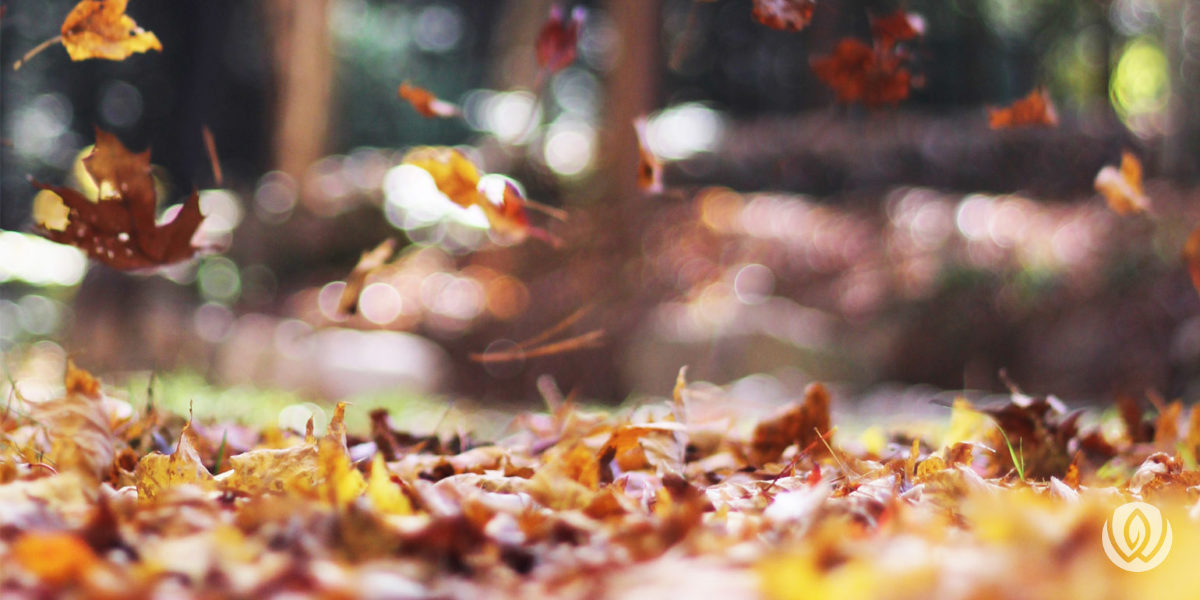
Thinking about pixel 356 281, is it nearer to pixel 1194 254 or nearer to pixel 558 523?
pixel 558 523

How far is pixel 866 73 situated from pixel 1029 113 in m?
0.25

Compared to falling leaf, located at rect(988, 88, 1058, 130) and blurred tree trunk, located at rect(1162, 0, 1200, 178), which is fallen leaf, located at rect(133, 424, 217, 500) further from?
blurred tree trunk, located at rect(1162, 0, 1200, 178)

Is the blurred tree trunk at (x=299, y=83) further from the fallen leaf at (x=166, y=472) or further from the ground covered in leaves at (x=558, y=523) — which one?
the fallen leaf at (x=166, y=472)

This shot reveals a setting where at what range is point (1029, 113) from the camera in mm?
1438

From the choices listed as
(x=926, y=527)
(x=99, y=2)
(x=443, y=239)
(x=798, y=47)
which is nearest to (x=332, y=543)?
(x=926, y=527)

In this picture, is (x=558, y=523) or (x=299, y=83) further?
(x=299, y=83)

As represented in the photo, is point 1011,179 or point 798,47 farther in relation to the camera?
point 798,47

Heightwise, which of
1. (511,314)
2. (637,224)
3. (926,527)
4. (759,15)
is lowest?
(511,314)

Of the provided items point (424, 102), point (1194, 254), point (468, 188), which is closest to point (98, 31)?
point (424, 102)

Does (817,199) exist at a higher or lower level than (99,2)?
lower

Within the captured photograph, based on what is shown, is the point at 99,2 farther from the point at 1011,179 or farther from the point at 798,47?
the point at 798,47

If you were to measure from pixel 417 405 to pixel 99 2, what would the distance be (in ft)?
7.15

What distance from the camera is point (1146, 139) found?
25.1 ft

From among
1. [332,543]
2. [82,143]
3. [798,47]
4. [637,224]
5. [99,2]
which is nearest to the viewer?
[332,543]
